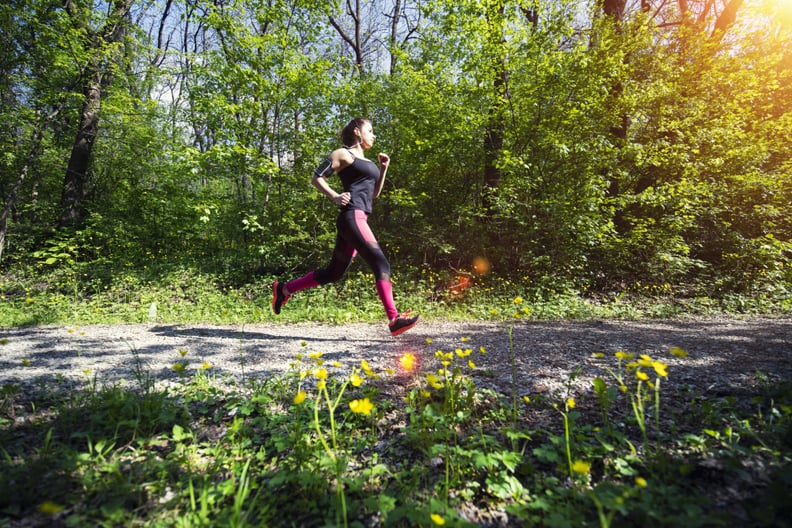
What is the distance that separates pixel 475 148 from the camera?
25.2 feet

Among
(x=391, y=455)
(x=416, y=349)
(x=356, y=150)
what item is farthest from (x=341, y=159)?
(x=391, y=455)

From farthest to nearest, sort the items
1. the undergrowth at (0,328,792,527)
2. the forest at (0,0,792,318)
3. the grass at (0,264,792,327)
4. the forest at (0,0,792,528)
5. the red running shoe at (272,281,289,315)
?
the forest at (0,0,792,318) → the grass at (0,264,792,327) → the red running shoe at (272,281,289,315) → the forest at (0,0,792,528) → the undergrowth at (0,328,792,527)

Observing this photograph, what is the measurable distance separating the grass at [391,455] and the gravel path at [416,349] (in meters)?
0.19

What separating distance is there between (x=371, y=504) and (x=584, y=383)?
1.53 metres

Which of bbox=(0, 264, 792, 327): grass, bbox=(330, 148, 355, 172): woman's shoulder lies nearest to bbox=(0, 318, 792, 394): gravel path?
bbox=(0, 264, 792, 327): grass

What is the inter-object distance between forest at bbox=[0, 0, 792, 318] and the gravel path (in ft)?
9.62

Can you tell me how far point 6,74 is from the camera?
6.88 metres

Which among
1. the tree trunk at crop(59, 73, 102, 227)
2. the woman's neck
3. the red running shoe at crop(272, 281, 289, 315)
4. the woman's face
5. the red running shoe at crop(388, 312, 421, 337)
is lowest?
the red running shoe at crop(388, 312, 421, 337)

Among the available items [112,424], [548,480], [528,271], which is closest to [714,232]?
[528,271]

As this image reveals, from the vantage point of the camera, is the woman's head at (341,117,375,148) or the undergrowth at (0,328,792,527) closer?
the undergrowth at (0,328,792,527)

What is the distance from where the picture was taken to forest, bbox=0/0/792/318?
21.9 ft

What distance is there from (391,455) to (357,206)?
2.31m

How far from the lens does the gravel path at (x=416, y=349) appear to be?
2.20m

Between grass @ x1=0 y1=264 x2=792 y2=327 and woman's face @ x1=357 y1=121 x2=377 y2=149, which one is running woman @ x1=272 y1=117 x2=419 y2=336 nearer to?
woman's face @ x1=357 y1=121 x2=377 y2=149
